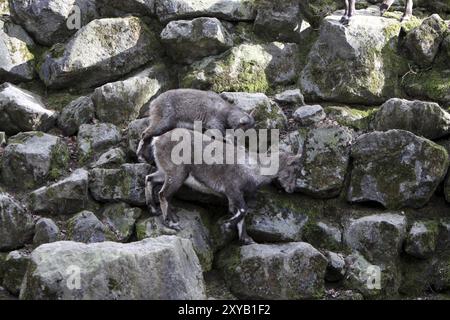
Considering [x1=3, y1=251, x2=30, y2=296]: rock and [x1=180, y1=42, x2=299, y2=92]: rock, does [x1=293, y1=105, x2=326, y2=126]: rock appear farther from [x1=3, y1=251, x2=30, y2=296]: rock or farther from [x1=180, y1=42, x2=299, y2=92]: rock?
[x1=3, y1=251, x2=30, y2=296]: rock

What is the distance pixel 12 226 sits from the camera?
9.49 m

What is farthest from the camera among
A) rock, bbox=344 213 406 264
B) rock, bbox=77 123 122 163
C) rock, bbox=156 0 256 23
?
rock, bbox=156 0 256 23

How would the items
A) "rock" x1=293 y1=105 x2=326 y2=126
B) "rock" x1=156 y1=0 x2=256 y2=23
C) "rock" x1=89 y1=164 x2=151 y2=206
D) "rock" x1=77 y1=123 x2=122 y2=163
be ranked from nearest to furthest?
1. "rock" x1=89 y1=164 x2=151 y2=206
2. "rock" x1=77 y1=123 x2=122 y2=163
3. "rock" x1=293 y1=105 x2=326 y2=126
4. "rock" x1=156 y1=0 x2=256 y2=23

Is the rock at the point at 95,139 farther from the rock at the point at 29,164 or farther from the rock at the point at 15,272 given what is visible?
the rock at the point at 15,272

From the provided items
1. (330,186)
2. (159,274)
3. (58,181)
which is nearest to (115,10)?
(58,181)

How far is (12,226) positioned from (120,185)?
5.72 ft

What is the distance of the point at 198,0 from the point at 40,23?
3.16 m

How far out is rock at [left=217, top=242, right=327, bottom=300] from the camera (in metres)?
9.35

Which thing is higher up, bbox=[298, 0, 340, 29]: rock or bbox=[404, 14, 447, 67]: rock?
bbox=[298, 0, 340, 29]: rock

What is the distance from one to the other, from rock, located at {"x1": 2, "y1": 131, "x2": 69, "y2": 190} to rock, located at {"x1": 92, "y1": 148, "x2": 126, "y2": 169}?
2.12ft

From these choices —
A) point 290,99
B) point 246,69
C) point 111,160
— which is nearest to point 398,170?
point 290,99

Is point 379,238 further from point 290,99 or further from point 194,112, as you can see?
point 194,112

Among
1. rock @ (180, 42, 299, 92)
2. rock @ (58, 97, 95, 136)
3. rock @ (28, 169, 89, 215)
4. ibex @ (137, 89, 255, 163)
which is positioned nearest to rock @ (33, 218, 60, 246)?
rock @ (28, 169, 89, 215)

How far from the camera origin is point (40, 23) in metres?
12.7
